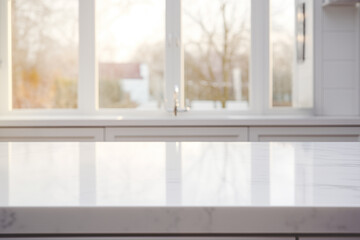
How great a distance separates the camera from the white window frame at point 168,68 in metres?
3.18

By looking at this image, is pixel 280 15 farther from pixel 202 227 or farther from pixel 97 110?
pixel 202 227

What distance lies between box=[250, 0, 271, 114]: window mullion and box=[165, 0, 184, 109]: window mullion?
0.55 metres

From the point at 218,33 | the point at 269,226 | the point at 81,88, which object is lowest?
the point at 269,226

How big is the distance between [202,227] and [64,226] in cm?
16

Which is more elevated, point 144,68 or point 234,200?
point 144,68

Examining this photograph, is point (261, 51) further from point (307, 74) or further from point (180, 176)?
point (180, 176)

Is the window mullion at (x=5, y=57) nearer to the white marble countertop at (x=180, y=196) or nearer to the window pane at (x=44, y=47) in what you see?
the window pane at (x=44, y=47)

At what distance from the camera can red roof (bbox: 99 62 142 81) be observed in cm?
325

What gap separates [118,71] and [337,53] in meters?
1.64

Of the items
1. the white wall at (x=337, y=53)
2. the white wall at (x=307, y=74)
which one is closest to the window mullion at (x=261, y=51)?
the white wall at (x=307, y=74)

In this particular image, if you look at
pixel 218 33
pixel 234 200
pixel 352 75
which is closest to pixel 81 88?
pixel 218 33

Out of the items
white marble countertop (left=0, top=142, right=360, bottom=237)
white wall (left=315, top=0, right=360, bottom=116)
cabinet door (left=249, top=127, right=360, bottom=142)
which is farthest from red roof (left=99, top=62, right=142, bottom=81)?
white marble countertop (left=0, top=142, right=360, bottom=237)

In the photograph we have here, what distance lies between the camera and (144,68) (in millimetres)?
3258

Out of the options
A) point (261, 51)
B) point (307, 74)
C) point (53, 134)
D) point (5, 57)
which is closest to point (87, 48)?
point (5, 57)
